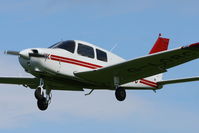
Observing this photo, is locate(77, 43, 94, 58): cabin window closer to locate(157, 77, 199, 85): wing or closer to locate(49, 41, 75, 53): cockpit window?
locate(49, 41, 75, 53): cockpit window

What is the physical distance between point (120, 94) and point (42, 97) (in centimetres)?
307

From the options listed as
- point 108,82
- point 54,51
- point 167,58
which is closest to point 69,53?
point 54,51

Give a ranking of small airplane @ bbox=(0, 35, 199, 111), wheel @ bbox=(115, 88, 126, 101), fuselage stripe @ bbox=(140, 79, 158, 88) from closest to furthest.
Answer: small airplane @ bbox=(0, 35, 199, 111)
wheel @ bbox=(115, 88, 126, 101)
fuselage stripe @ bbox=(140, 79, 158, 88)

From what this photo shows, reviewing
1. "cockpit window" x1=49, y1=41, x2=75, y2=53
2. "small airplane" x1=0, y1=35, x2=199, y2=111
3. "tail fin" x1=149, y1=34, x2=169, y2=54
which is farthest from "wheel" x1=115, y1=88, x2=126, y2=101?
"tail fin" x1=149, y1=34, x2=169, y2=54

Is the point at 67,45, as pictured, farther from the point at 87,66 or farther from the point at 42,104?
the point at 42,104

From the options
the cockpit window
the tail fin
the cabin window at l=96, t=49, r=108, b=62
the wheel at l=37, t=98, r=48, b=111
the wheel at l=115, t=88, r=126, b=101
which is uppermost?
the tail fin

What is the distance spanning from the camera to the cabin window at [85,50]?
22.4 meters

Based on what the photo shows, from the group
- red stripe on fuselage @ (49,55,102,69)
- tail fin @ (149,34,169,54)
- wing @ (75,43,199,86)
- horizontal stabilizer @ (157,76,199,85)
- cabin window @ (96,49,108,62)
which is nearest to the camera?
wing @ (75,43,199,86)

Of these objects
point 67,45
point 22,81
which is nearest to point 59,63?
point 67,45

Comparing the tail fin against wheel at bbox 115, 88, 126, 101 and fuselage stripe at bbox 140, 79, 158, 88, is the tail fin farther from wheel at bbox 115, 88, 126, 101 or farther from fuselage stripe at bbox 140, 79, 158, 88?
wheel at bbox 115, 88, 126, 101

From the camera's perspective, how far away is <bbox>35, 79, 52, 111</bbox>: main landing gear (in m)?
21.8

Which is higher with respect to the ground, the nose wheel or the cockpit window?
the cockpit window

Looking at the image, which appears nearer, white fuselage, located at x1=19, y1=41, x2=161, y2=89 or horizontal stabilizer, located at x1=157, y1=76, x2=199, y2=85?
white fuselage, located at x1=19, y1=41, x2=161, y2=89

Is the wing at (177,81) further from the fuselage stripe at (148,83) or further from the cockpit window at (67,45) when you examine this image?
the cockpit window at (67,45)
